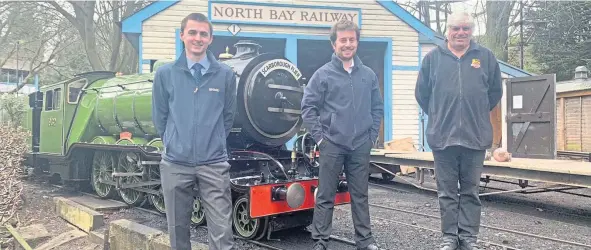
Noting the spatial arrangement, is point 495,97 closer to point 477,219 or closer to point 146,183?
point 477,219

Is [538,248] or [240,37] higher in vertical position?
[240,37]

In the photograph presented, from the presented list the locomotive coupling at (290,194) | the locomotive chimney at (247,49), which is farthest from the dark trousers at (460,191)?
the locomotive chimney at (247,49)

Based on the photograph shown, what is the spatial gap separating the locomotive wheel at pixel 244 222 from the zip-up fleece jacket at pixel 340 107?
4.35 feet

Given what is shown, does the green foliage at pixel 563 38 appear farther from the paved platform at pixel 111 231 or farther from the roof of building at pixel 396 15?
the paved platform at pixel 111 231

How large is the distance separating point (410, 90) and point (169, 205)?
10405mm

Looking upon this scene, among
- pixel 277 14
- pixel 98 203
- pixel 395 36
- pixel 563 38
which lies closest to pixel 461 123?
pixel 98 203

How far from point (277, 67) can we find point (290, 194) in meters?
1.45

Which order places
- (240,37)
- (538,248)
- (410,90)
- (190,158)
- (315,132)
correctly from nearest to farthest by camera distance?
1. (190,158)
2. (315,132)
3. (538,248)
4. (240,37)
5. (410,90)

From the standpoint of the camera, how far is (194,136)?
3.12 meters

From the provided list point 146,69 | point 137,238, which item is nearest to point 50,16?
point 146,69

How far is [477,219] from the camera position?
11.5 feet

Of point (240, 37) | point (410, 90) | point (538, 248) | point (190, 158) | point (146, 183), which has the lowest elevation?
point (538, 248)

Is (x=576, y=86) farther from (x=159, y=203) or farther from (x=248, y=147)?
(x=159, y=203)

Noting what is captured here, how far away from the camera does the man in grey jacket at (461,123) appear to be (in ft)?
11.4
